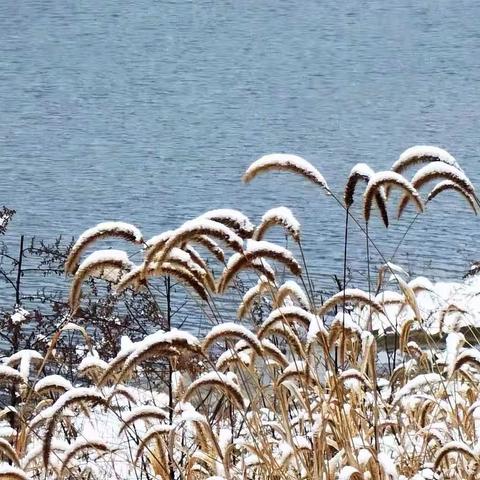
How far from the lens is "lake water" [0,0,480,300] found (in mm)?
10859

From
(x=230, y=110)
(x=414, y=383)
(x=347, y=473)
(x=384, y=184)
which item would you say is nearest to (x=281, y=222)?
(x=384, y=184)

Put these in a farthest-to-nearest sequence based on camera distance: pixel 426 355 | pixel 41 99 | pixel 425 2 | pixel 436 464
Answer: pixel 425 2 → pixel 41 99 → pixel 426 355 → pixel 436 464

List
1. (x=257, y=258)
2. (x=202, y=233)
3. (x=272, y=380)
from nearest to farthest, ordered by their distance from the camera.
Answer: (x=202, y=233), (x=257, y=258), (x=272, y=380)

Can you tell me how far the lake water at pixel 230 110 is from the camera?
10.9 metres

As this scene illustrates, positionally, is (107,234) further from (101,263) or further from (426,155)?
(426,155)

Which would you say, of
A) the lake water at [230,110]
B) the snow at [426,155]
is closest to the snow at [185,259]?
the snow at [426,155]

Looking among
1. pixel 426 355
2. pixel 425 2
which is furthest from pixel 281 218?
pixel 425 2

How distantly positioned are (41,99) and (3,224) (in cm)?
1212

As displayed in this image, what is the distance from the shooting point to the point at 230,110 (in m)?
17.4

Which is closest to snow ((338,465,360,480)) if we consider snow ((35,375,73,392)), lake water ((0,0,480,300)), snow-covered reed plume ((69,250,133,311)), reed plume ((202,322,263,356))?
reed plume ((202,322,263,356))

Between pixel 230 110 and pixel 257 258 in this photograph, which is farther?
pixel 230 110

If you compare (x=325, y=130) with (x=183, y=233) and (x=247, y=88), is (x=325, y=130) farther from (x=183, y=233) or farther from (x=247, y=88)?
(x=183, y=233)

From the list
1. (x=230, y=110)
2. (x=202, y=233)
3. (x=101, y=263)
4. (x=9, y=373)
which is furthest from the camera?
(x=230, y=110)

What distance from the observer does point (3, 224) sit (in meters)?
6.69
